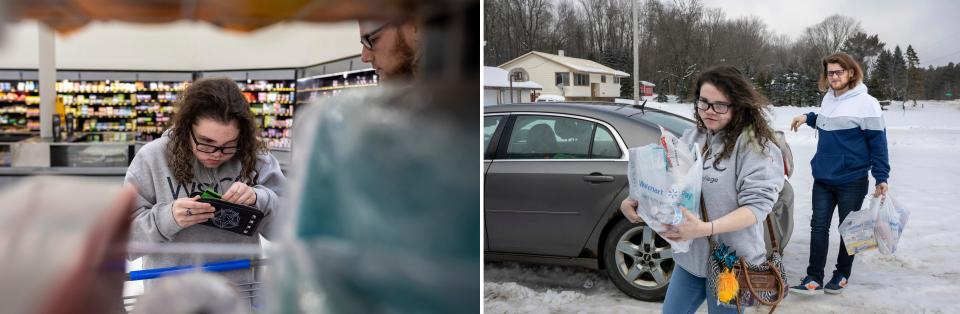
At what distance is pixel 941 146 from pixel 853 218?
0.33 meters

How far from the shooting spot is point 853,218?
184 centimetres

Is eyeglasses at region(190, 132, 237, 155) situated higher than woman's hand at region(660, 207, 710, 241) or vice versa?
eyeglasses at region(190, 132, 237, 155)

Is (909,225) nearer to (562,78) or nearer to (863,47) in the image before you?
(863,47)

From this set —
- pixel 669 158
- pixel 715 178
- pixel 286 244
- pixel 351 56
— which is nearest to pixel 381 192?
pixel 286 244

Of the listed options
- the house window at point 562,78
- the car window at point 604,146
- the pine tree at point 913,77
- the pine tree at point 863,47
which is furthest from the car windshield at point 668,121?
the pine tree at point 913,77

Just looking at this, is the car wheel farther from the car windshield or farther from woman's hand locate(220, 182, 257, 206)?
woman's hand locate(220, 182, 257, 206)

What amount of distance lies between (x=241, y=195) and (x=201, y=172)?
57 millimetres

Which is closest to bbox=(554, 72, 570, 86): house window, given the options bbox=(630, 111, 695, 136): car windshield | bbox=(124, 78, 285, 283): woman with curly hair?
bbox=(630, 111, 695, 136): car windshield

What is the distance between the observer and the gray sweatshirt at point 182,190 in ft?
2.78

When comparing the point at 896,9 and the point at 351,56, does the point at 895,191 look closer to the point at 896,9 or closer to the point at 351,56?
the point at 896,9

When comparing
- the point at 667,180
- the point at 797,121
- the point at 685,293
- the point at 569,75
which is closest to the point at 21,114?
the point at 667,180

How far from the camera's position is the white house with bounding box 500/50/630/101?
6.70ft

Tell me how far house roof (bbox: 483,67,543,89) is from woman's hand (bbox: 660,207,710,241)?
2.50ft

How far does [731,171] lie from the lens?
4.92 ft
